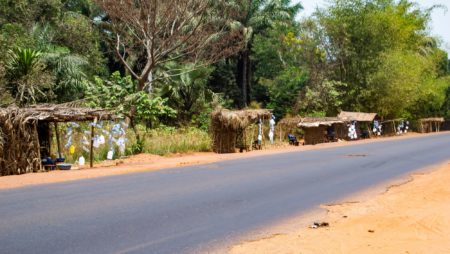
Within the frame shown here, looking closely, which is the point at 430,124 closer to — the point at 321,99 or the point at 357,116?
the point at 321,99

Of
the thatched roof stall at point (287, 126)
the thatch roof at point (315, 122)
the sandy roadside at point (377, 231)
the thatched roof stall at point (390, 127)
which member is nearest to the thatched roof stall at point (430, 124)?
the thatched roof stall at point (390, 127)

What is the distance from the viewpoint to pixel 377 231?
7082 millimetres

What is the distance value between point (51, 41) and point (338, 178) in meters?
20.9

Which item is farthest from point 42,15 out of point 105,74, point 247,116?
point 247,116

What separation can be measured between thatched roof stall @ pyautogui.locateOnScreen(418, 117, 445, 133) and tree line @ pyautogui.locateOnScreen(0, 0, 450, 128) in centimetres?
205

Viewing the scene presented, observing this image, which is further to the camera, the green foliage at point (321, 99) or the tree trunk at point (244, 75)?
the tree trunk at point (244, 75)

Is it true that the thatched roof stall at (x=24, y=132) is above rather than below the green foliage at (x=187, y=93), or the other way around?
below

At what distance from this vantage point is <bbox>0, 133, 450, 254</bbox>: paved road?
6.55 m

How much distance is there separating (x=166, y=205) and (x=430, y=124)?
51.5 meters

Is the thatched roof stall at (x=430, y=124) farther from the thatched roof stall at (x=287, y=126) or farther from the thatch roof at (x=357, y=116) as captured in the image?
the thatched roof stall at (x=287, y=126)

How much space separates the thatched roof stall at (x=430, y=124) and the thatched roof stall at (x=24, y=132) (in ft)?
143

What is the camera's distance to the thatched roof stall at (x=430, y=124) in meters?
52.4

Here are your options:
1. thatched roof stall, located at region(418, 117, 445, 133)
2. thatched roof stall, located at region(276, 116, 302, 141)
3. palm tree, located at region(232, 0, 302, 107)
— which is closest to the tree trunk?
palm tree, located at region(232, 0, 302, 107)

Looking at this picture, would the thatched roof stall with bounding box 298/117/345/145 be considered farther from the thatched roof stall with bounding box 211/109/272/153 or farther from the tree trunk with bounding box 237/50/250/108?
the tree trunk with bounding box 237/50/250/108
